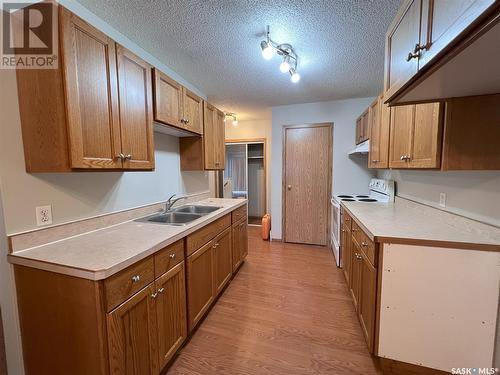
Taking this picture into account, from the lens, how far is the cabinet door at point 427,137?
1.44 metres

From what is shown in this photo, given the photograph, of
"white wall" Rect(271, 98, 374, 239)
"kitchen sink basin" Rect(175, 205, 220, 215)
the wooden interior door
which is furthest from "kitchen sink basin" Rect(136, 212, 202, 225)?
"white wall" Rect(271, 98, 374, 239)

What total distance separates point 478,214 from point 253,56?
218 cm

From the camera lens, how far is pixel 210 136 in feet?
8.58

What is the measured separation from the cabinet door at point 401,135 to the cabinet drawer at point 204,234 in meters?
1.76

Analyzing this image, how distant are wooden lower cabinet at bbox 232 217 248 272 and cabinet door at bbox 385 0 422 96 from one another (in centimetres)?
199

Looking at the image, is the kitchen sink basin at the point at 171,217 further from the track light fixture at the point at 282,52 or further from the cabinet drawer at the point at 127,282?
the track light fixture at the point at 282,52

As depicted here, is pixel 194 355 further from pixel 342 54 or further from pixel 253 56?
pixel 342 54

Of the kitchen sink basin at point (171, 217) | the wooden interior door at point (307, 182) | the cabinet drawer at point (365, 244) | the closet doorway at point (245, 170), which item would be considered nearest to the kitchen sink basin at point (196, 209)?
the kitchen sink basin at point (171, 217)

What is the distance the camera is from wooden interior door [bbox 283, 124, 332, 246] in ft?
11.8

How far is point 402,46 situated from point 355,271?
1718mm

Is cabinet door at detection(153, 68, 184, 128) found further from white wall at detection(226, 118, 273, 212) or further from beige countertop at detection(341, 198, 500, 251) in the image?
white wall at detection(226, 118, 273, 212)

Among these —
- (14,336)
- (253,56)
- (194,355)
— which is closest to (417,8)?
(253,56)

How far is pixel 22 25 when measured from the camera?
1.07 meters

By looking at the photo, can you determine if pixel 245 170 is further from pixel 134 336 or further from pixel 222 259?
pixel 134 336
